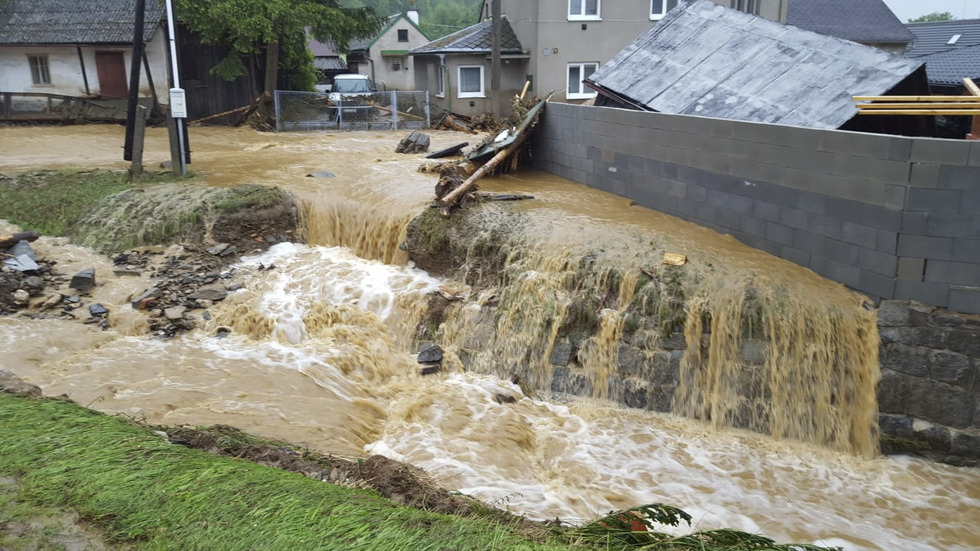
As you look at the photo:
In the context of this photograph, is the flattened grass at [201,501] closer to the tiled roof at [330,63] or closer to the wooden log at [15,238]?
the wooden log at [15,238]

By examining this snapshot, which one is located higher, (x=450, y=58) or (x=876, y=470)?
(x=450, y=58)

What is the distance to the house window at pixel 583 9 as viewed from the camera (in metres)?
23.3

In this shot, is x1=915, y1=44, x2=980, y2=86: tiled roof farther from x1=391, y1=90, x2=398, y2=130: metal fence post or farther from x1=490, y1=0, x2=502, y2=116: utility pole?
x1=391, y1=90, x2=398, y2=130: metal fence post

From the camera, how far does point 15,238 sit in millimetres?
10609

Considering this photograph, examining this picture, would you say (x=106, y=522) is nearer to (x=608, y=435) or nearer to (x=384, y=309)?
(x=608, y=435)

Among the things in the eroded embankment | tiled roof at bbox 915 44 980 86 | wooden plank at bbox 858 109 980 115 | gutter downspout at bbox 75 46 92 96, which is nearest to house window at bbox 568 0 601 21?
tiled roof at bbox 915 44 980 86

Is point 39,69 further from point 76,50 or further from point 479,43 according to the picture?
point 479,43

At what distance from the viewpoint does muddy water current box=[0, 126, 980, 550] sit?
22.3ft

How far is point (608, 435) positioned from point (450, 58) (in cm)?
1934

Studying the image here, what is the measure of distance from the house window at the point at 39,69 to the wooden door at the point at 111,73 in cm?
166

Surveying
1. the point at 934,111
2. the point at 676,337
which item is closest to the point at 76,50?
the point at 676,337

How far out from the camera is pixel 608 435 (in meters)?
8.02

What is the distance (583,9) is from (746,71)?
40.6 ft

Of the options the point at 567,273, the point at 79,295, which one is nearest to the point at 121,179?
the point at 79,295
